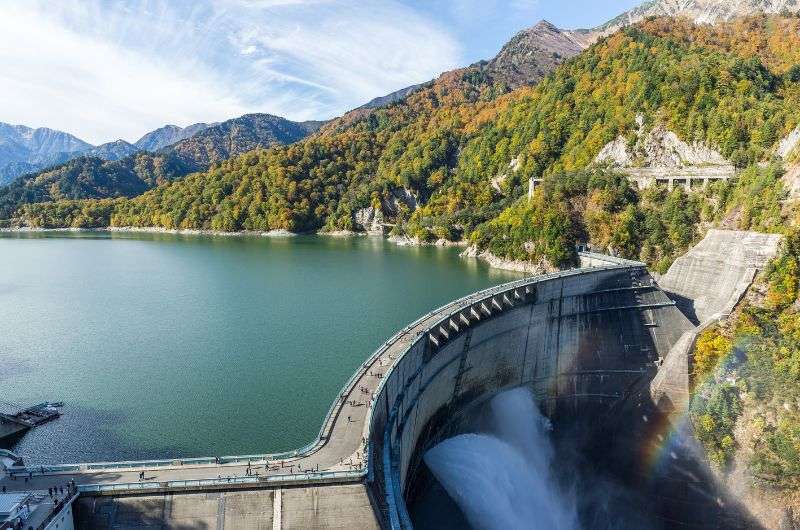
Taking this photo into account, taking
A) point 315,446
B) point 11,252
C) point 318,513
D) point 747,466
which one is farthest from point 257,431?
point 11,252

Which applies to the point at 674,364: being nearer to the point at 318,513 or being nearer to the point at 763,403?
the point at 763,403

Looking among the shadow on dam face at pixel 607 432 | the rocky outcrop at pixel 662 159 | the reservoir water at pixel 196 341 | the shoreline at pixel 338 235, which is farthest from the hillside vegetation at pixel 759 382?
the shoreline at pixel 338 235

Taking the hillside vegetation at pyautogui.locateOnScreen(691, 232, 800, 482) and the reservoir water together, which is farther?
the reservoir water

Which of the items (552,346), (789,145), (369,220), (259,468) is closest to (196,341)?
(259,468)

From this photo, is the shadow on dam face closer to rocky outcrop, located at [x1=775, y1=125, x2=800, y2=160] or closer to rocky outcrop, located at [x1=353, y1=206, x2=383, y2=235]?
rocky outcrop, located at [x1=775, y1=125, x2=800, y2=160]

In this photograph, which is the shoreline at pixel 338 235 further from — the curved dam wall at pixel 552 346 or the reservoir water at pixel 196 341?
the curved dam wall at pixel 552 346

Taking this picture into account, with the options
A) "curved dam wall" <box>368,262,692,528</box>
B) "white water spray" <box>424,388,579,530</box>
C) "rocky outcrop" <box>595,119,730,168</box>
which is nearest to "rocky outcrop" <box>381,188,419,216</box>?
"rocky outcrop" <box>595,119,730,168</box>

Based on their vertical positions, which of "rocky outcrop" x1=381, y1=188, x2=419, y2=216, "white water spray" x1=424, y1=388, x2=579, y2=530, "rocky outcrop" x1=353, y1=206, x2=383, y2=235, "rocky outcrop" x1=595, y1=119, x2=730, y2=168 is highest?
"rocky outcrop" x1=595, y1=119, x2=730, y2=168

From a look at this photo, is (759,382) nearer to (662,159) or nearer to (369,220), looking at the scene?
(662,159)
